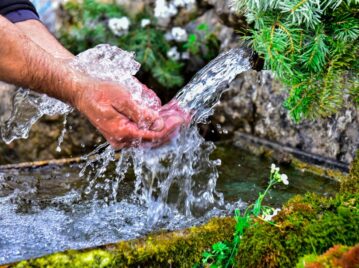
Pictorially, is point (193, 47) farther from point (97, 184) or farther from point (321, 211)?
point (321, 211)

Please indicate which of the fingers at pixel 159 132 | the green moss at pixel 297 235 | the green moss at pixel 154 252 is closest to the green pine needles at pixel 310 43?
the fingers at pixel 159 132

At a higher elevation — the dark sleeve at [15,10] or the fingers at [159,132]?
the dark sleeve at [15,10]

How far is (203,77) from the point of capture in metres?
2.51

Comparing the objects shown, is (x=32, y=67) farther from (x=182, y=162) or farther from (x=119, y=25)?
(x=119, y=25)

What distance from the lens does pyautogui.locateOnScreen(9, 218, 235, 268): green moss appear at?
64.1 inches

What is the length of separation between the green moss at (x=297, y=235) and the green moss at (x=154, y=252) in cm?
11

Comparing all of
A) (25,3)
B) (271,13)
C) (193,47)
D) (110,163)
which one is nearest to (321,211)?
(271,13)

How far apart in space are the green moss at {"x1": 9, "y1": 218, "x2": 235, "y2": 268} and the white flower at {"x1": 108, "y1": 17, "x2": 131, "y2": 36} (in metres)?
3.27

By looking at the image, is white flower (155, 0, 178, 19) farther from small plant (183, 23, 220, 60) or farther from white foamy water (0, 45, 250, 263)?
white foamy water (0, 45, 250, 263)

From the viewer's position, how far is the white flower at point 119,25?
4.79 m

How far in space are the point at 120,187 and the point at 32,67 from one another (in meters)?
0.97

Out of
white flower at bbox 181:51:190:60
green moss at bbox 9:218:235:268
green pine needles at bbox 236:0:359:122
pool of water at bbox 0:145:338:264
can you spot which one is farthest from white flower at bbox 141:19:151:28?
green moss at bbox 9:218:235:268

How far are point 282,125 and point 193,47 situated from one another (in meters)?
1.29

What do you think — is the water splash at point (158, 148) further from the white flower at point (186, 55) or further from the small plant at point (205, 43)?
the white flower at point (186, 55)
